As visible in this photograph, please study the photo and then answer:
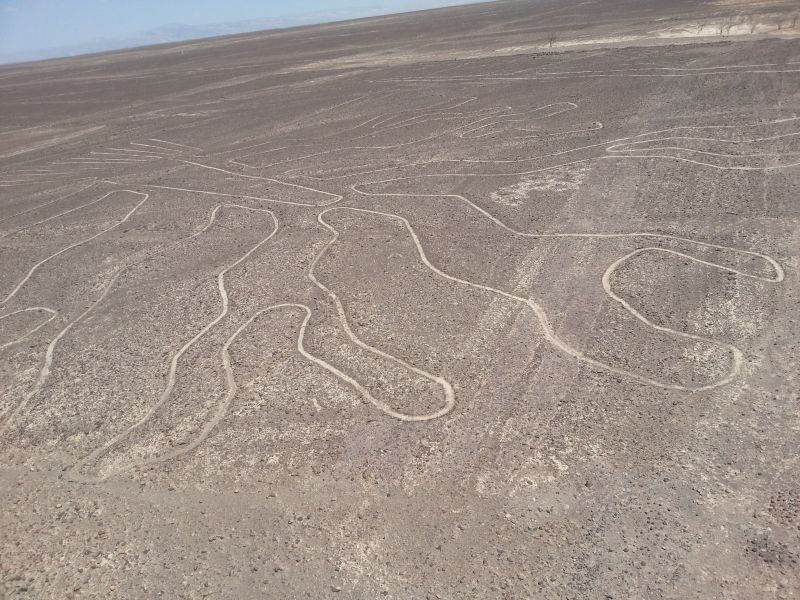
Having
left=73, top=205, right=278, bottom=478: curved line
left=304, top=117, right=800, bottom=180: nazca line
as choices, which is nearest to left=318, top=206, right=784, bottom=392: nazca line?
left=73, top=205, right=278, bottom=478: curved line

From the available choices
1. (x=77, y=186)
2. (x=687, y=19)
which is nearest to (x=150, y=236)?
(x=77, y=186)

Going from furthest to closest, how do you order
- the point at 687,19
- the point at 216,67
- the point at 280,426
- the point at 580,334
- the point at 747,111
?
the point at 216,67 < the point at 687,19 < the point at 747,111 < the point at 580,334 < the point at 280,426

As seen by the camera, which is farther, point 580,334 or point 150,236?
point 150,236

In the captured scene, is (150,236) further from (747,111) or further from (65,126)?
(65,126)

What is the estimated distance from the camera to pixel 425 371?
586 cm

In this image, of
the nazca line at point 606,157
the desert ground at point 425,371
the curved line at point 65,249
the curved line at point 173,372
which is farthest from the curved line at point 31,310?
the nazca line at point 606,157

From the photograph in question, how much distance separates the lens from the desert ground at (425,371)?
401cm

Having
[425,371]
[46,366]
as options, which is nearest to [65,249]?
[46,366]

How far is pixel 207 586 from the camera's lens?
3951 mm

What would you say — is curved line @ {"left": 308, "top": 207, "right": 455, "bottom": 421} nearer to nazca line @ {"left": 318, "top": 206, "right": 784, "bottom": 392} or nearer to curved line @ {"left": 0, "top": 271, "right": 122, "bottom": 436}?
nazca line @ {"left": 318, "top": 206, "right": 784, "bottom": 392}

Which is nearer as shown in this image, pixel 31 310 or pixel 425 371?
pixel 425 371

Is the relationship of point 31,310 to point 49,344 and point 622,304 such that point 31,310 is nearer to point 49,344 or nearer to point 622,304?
point 49,344

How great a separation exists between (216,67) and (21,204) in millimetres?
33291

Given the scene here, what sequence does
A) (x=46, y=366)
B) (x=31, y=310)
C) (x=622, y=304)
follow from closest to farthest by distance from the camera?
1. (x=622, y=304)
2. (x=46, y=366)
3. (x=31, y=310)
